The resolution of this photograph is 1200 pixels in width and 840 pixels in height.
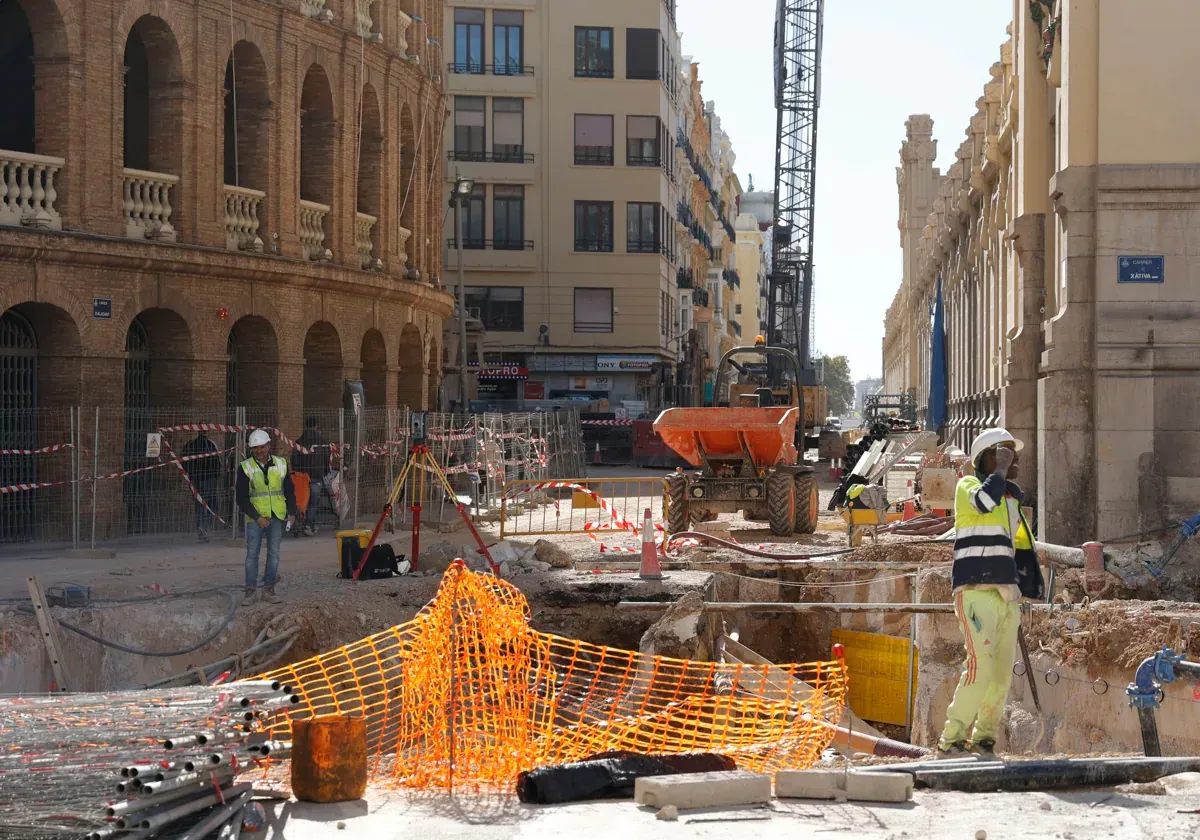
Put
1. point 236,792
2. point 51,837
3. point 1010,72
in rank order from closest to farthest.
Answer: point 51,837 < point 236,792 < point 1010,72

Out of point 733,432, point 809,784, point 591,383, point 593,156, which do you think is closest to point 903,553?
point 733,432

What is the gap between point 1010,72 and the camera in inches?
997

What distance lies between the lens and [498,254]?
169 ft

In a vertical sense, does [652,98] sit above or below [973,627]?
above

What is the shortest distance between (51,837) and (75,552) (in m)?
13.2

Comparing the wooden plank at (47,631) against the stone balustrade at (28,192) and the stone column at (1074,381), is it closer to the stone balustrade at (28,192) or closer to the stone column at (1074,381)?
the stone balustrade at (28,192)

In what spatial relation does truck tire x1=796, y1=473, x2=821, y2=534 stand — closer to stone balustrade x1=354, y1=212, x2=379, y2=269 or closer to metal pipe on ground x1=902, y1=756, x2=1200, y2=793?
stone balustrade x1=354, y1=212, x2=379, y2=269

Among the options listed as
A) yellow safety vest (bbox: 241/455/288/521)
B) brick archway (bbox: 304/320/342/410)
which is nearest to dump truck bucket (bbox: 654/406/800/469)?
yellow safety vest (bbox: 241/455/288/521)

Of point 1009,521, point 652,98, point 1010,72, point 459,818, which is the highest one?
point 652,98

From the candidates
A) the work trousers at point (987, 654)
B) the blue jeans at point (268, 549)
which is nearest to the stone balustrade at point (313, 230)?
the blue jeans at point (268, 549)

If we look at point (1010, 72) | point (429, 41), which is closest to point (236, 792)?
point (1010, 72)

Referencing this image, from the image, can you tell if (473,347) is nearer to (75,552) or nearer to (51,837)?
(75,552)

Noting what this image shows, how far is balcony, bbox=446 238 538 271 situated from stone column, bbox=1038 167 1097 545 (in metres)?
36.0

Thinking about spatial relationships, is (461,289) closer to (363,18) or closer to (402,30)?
(402,30)
